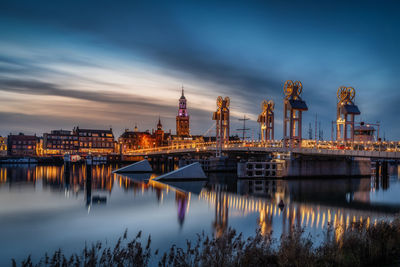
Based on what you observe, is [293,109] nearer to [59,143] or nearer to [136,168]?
[136,168]

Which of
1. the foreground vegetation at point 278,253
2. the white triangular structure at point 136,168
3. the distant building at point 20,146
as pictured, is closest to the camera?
the foreground vegetation at point 278,253

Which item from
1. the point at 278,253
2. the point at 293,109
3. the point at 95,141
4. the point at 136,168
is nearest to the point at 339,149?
the point at 293,109

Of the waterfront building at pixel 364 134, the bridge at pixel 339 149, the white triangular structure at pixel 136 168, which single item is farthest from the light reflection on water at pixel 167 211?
the white triangular structure at pixel 136 168

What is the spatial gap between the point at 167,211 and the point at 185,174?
91.8ft

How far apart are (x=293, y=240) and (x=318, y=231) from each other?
1226 cm

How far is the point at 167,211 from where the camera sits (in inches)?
1363

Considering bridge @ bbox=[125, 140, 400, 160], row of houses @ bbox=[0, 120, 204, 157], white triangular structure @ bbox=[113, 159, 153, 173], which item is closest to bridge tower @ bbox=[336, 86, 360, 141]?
bridge @ bbox=[125, 140, 400, 160]

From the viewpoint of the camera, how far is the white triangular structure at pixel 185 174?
61.5 metres

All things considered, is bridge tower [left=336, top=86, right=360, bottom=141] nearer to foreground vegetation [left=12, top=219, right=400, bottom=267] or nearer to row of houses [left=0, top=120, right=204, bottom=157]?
foreground vegetation [left=12, top=219, right=400, bottom=267]

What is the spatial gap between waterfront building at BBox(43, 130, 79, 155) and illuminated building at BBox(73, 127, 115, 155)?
3059mm

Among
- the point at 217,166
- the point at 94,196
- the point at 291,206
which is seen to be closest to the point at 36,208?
the point at 94,196

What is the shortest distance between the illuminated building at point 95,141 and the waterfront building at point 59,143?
120 inches

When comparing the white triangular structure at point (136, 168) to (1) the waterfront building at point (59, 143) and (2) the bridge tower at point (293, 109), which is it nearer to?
(2) the bridge tower at point (293, 109)

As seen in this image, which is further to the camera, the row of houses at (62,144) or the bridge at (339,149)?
the row of houses at (62,144)
